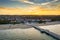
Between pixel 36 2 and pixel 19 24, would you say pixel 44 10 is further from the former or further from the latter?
pixel 19 24

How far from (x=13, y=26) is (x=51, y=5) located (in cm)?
118

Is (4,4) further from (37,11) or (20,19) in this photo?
(37,11)

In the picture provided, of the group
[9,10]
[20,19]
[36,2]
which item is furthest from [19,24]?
[36,2]

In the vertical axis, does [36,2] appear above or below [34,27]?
above

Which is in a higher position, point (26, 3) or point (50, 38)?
point (26, 3)

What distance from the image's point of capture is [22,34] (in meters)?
4.39

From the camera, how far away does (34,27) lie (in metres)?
4.72

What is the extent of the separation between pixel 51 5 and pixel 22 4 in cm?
80

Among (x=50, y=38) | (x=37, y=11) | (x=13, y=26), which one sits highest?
(x=37, y=11)

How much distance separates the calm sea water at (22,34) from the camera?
4.20 m

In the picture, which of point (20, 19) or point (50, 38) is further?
point (20, 19)

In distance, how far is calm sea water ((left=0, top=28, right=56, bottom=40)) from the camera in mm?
4195

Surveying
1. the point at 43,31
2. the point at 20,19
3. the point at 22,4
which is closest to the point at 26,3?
the point at 22,4

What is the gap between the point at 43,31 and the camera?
4.71m
